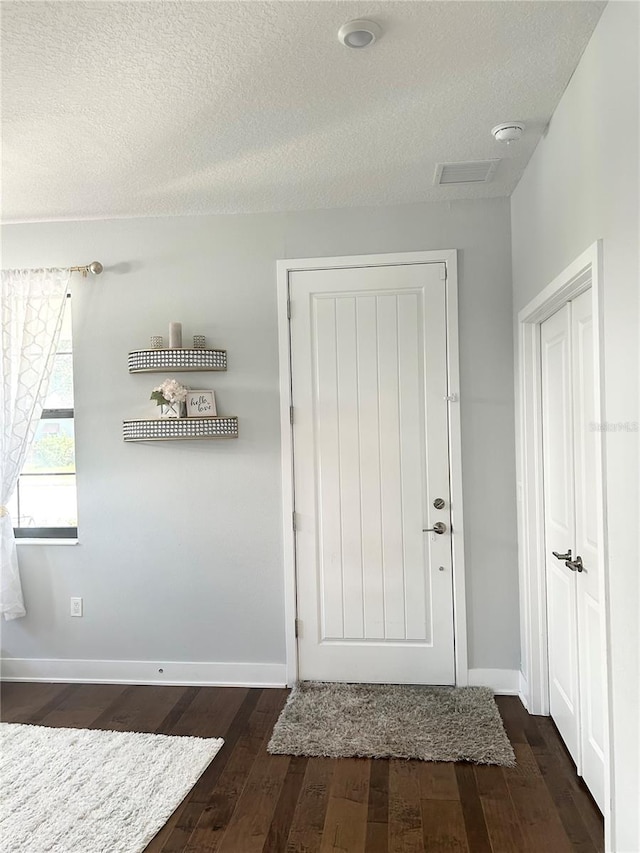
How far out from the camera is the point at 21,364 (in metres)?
3.34

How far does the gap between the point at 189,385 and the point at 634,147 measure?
2437 mm

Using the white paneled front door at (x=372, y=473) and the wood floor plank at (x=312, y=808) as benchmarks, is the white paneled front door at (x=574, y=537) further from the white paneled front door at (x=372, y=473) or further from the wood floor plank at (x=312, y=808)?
the wood floor plank at (x=312, y=808)

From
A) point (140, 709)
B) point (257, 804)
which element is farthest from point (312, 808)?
point (140, 709)

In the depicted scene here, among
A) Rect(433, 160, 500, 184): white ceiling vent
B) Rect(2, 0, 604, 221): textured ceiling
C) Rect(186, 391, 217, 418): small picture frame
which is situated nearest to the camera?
Rect(2, 0, 604, 221): textured ceiling

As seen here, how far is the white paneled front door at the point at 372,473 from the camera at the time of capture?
3.19 meters

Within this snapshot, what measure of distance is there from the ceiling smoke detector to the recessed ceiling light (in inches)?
32.1

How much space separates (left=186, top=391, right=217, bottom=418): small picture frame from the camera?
3285 mm

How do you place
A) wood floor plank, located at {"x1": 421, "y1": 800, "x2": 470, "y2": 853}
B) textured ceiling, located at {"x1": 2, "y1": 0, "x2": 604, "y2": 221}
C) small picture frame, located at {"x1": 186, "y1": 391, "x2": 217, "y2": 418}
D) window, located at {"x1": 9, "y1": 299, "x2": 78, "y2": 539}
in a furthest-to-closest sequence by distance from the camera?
window, located at {"x1": 9, "y1": 299, "x2": 78, "y2": 539} → small picture frame, located at {"x1": 186, "y1": 391, "x2": 217, "y2": 418} → wood floor plank, located at {"x1": 421, "y1": 800, "x2": 470, "y2": 853} → textured ceiling, located at {"x1": 2, "y1": 0, "x2": 604, "y2": 221}

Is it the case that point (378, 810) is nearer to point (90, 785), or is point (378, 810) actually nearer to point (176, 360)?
point (90, 785)

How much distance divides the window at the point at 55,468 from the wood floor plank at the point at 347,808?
2061 millimetres

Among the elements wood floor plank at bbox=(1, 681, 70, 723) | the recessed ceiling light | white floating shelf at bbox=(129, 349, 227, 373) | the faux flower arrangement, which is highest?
the recessed ceiling light

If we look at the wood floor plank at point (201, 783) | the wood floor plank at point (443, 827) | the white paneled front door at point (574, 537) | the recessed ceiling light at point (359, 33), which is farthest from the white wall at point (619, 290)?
the wood floor plank at point (201, 783)

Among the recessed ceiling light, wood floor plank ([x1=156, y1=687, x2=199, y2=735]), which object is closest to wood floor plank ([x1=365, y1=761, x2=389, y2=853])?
wood floor plank ([x1=156, y1=687, x2=199, y2=735])

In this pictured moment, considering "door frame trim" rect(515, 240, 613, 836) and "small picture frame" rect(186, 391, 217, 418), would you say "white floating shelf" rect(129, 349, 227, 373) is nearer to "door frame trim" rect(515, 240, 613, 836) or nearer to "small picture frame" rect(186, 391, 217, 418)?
"small picture frame" rect(186, 391, 217, 418)
